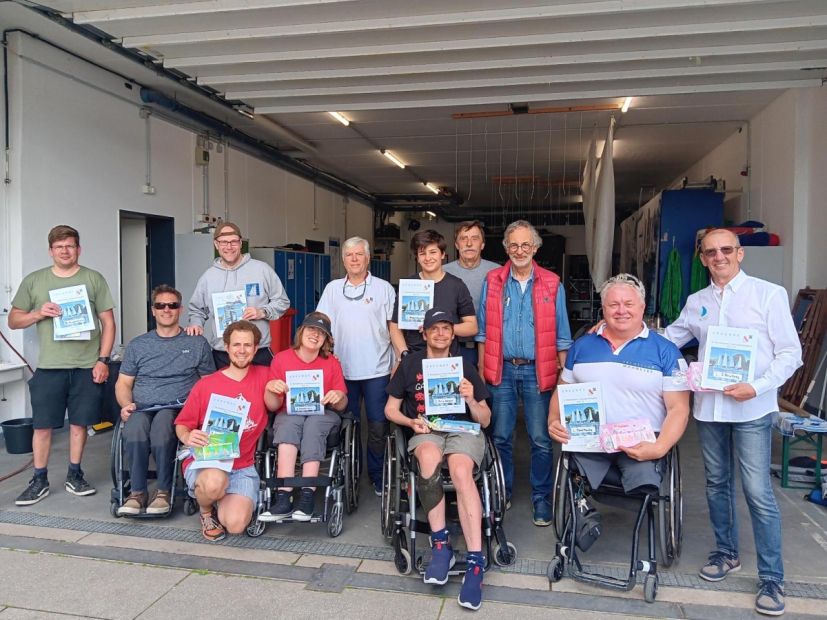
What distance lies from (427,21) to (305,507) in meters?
3.08

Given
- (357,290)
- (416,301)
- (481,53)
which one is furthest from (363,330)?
(481,53)

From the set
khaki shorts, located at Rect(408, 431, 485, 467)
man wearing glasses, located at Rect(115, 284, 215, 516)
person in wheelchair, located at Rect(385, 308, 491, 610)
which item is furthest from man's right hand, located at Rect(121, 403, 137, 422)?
khaki shorts, located at Rect(408, 431, 485, 467)

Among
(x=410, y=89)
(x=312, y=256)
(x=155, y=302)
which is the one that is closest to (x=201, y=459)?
(x=155, y=302)

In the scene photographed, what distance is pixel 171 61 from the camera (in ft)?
15.5

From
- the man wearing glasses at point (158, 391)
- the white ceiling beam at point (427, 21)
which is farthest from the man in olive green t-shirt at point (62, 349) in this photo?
the white ceiling beam at point (427, 21)

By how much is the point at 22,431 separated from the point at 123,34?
2.87m

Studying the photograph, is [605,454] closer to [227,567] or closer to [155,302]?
[227,567]

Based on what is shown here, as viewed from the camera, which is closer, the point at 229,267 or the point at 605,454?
the point at 605,454

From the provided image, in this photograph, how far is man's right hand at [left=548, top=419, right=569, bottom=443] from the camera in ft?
8.29

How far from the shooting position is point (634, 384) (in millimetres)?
2514

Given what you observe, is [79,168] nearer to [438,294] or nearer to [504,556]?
[438,294]

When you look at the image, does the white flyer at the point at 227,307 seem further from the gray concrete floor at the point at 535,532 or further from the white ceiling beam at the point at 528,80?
the white ceiling beam at the point at 528,80

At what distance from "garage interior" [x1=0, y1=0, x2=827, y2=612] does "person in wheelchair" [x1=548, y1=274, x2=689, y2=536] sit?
1.70 feet

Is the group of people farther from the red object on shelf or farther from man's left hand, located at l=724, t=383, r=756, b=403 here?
the red object on shelf
